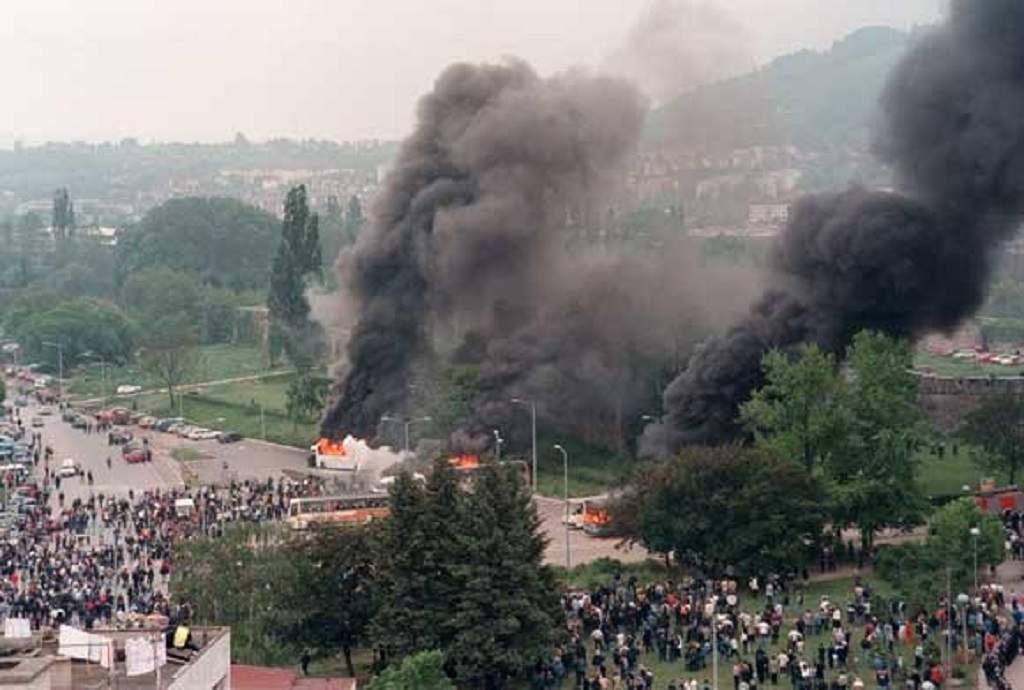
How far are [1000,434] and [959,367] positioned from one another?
3023cm

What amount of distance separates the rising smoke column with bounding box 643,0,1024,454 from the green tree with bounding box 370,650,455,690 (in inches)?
1026

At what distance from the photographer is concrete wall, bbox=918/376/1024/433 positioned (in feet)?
225

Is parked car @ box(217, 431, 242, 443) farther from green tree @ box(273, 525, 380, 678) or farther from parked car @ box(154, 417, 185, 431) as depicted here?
green tree @ box(273, 525, 380, 678)

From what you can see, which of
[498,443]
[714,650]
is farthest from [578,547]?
[714,650]

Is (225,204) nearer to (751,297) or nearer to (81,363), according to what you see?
(81,363)

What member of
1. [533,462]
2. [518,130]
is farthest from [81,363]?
[533,462]

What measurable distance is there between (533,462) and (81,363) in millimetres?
54435

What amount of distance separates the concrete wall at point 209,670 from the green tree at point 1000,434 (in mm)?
35077

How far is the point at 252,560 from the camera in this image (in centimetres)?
4144

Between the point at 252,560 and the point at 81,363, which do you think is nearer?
the point at 252,560

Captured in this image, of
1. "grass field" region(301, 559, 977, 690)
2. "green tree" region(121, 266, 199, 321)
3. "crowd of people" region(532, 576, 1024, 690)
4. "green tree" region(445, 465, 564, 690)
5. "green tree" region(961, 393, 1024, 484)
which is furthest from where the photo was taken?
"green tree" region(121, 266, 199, 321)

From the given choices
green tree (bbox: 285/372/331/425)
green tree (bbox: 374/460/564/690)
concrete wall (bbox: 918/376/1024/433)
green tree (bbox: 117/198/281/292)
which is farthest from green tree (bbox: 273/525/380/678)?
green tree (bbox: 117/198/281/292)

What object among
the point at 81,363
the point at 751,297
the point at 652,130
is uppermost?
the point at 652,130

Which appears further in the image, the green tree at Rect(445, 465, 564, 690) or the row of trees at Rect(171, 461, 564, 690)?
the row of trees at Rect(171, 461, 564, 690)
